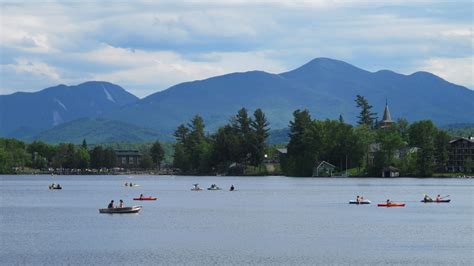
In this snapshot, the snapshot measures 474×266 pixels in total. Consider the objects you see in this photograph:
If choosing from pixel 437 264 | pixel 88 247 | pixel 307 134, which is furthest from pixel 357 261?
pixel 307 134

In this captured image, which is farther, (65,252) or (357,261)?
(65,252)

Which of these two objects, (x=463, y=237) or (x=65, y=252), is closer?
(x=65, y=252)

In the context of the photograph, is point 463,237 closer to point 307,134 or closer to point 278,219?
point 278,219

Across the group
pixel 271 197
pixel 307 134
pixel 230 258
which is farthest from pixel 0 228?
pixel 307 134

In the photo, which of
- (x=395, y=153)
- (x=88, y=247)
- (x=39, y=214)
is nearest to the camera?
(x=88, y=247)

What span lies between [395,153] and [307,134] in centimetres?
2025

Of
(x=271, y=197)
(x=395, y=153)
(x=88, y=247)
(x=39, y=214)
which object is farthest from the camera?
(x=395, y=153)

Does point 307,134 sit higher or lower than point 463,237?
higher

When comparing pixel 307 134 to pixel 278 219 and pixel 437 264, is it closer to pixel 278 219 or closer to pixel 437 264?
pixel 278 219

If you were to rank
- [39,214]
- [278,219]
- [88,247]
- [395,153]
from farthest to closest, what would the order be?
[395,153], [39,214], [278,219], [88,247]

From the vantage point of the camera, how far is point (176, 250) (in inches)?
2224

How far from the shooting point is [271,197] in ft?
388

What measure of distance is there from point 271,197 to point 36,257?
6665 centimetres

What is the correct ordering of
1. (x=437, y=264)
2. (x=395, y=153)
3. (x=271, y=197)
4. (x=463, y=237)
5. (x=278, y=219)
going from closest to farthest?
(x=437, y=264) < (x=463, y=237) < (x=278, y=219) < (x=271, y=197) < (x=395, y=153)
